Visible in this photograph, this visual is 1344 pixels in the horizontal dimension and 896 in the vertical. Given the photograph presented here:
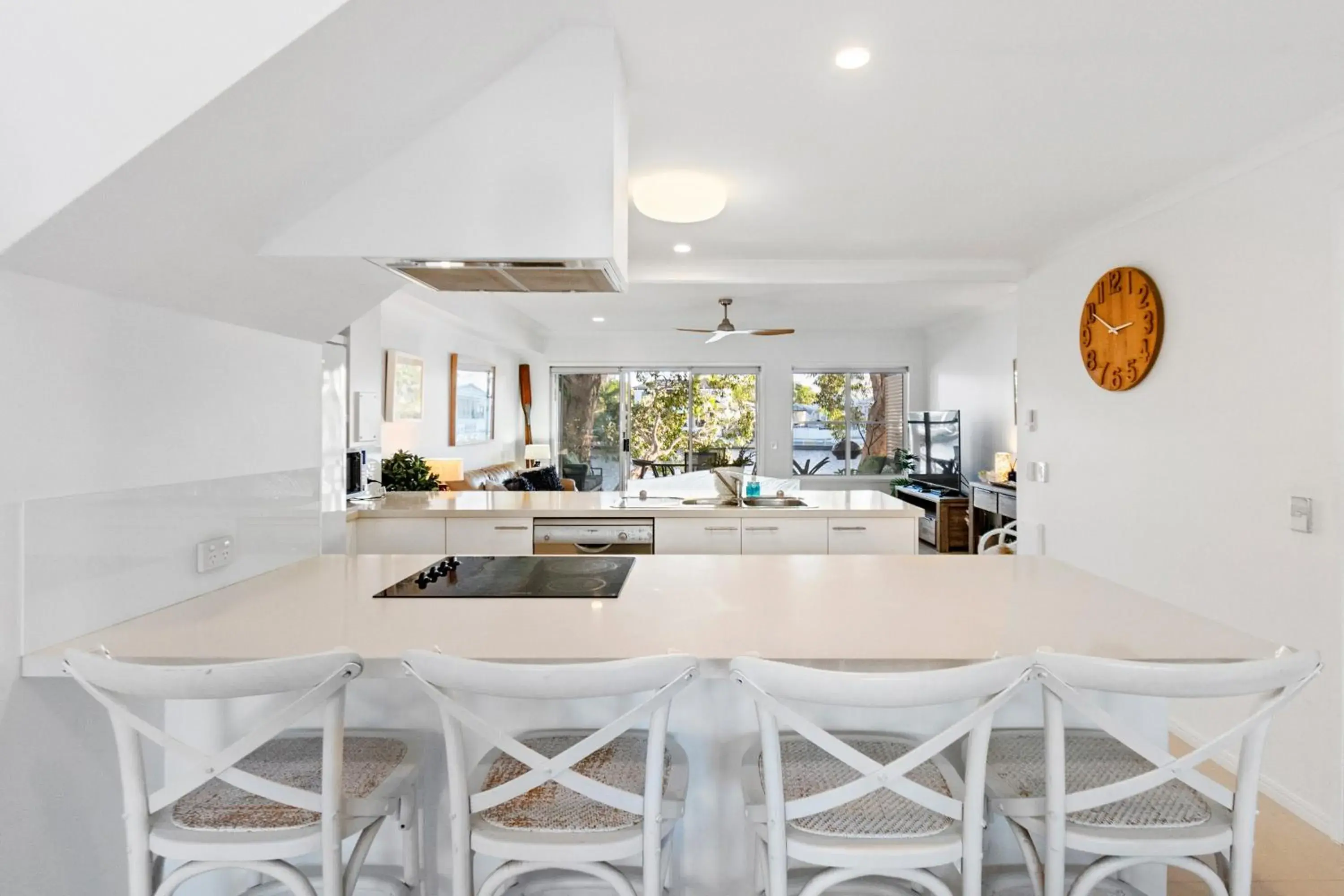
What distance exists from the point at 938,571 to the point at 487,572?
4.22 ft

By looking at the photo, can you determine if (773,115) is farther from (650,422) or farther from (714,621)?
(650,422)

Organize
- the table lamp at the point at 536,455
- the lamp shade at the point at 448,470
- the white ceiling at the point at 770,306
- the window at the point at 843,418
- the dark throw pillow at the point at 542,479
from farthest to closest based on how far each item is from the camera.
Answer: the window at the point at 843,418
the table lamp at the point at 536,455
the dark throw pillow at the point at 542,479
the white ceiling at the point at 770,306
the lamp shade at the point at 448,470

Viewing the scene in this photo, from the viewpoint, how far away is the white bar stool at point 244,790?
1.12m

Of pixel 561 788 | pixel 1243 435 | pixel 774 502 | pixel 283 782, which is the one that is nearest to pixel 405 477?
pixel 774 502

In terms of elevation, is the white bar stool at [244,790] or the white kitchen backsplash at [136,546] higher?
the white kitchen backsplash at [136,546]

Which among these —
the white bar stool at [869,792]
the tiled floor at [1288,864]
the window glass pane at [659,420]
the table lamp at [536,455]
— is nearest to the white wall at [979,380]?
the window glass pane at [659,420]

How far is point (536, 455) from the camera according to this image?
27.0ft

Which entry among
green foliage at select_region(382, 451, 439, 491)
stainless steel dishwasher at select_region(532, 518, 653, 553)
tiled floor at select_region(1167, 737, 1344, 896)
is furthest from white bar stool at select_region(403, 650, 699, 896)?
green foliage at select_region(382, 451, 439, 491)

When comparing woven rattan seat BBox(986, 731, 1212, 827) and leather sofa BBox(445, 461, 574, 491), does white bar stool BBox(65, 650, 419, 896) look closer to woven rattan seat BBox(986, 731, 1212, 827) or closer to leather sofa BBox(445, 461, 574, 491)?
woven rattan seat BBox(986, 731, 1212, 827)

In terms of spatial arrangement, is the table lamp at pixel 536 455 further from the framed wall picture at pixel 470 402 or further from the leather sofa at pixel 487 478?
the framed wall picture at pixel 470 402

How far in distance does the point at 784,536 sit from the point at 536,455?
5.26m

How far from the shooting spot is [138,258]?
4.77 feet

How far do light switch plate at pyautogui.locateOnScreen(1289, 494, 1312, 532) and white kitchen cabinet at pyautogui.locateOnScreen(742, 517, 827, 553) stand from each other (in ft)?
5.52

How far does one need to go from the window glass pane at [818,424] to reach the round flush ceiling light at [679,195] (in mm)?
5860
